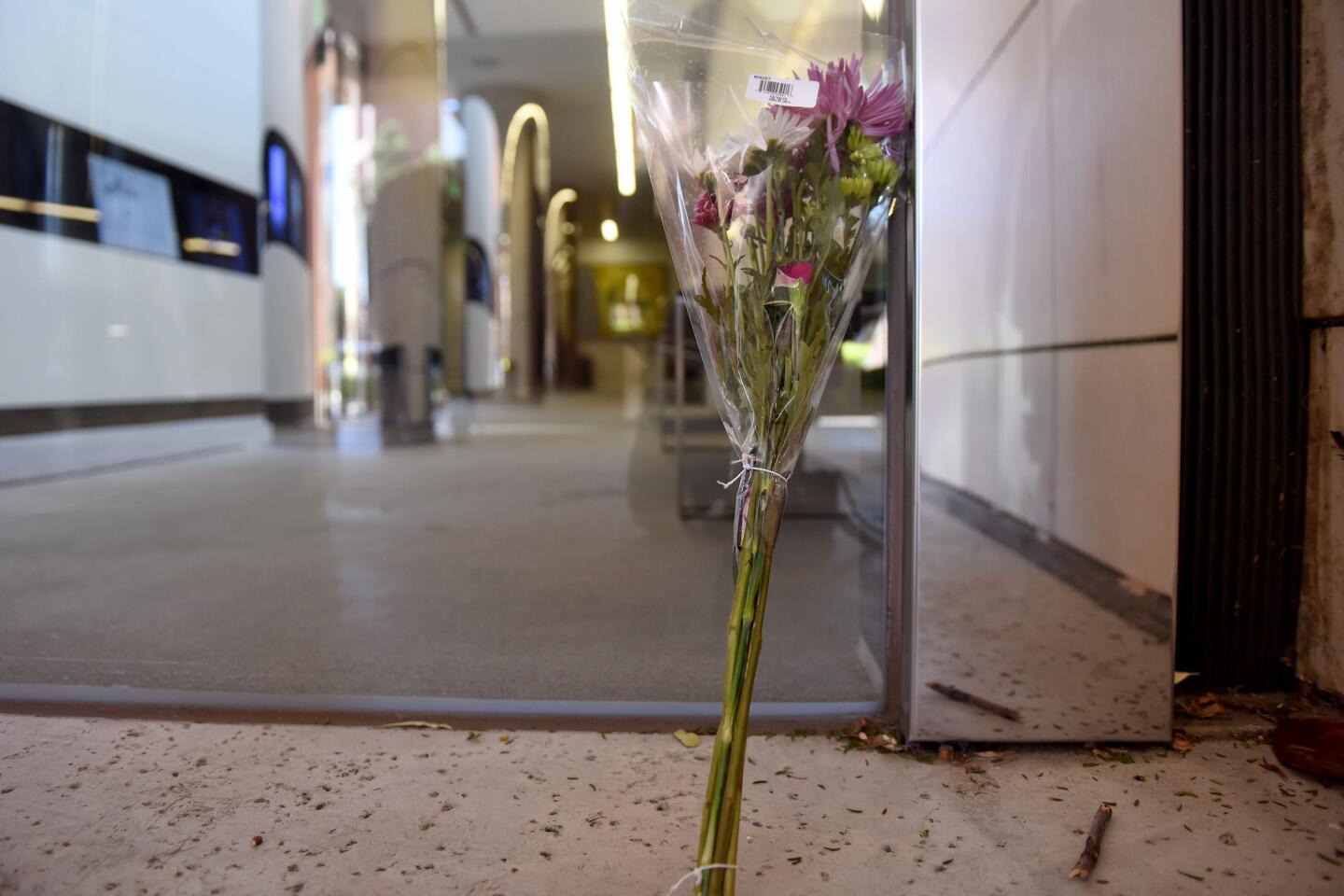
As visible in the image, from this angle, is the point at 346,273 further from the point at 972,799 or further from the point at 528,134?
the point at 972,799

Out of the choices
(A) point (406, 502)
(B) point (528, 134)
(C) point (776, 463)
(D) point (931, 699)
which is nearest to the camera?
(C) point (776, 463)

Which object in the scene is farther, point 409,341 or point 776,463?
point 409,341

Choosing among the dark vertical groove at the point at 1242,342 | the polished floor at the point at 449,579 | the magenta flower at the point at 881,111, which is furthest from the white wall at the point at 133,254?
the dark vertical groove at the point at 1242,342

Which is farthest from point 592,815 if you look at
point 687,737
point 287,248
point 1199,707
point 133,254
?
point 287,248

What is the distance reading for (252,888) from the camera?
1.24 metres

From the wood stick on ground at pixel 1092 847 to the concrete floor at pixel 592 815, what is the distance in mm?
18

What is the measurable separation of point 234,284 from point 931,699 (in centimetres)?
566

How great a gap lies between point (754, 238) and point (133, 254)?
478cm

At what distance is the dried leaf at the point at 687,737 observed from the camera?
1716 mm

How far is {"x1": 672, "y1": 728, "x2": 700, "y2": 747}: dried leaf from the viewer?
5.63 ft

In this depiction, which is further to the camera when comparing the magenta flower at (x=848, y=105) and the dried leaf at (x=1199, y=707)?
the dried leaf at (x=1199, y=707)

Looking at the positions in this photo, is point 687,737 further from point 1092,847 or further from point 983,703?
point 1092,847

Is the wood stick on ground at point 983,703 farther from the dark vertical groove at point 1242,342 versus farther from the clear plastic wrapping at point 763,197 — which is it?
the clear plastic wrapping at point 763,197

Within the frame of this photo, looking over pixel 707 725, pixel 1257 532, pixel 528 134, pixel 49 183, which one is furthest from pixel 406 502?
pixel 1257 532
